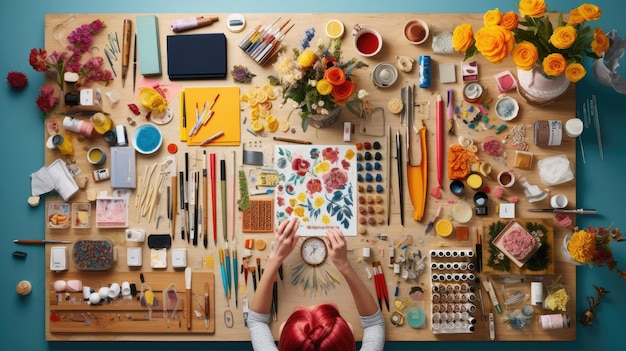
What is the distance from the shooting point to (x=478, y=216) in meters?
2.57

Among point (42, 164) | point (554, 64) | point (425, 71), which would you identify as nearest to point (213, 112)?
point (42, 164)

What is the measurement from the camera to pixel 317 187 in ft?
8.42

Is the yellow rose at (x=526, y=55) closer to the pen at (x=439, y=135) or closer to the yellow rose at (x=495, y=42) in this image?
the yellow rose at (x=495, y=42)

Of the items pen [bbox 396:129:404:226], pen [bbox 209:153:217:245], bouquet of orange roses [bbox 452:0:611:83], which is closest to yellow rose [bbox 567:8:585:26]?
bouquet of orange roses [bbox 452:0:611:83]

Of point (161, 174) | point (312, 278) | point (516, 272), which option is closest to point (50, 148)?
point (161, 174)

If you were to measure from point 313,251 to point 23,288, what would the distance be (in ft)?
4.95

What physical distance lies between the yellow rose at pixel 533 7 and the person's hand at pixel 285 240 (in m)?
1.38

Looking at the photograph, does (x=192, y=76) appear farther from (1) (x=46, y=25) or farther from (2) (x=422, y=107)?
(2) (x=422, y=107)

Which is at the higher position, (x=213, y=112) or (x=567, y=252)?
(x=213, y=112)

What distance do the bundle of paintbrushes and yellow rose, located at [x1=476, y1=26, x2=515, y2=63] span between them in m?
0.92

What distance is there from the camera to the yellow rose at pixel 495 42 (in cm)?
221

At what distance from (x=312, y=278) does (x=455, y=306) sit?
0.72 metres

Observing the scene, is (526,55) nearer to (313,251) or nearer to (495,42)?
(495,42)

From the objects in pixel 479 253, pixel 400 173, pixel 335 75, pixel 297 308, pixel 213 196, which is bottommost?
pixel 297 308
